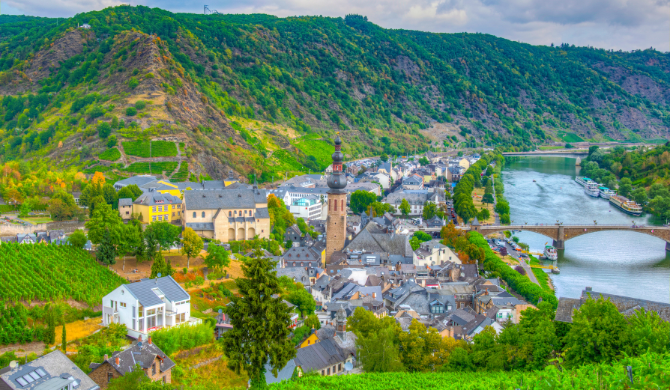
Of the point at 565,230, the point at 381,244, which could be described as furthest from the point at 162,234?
the point at 565,230

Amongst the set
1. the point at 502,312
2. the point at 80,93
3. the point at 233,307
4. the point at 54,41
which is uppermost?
the point at 54,41

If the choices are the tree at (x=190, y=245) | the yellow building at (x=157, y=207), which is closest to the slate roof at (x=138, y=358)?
the tree at (x=190, y=245)

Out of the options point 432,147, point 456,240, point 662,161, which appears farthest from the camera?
point 432,147

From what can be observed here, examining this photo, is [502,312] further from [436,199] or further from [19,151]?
[19,151]

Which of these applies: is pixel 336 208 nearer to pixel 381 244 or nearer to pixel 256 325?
Answer: pixel 381 244

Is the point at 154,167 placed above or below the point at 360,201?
above

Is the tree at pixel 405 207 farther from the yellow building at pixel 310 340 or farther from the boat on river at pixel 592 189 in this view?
the yellow building at pixel 310 340

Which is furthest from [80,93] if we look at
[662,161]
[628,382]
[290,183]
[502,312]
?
[662,161]

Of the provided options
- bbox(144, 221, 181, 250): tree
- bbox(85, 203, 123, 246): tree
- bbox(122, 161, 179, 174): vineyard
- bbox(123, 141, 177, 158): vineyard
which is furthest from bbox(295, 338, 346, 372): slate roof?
bbox(123, 141, 177, 158): vineyard
